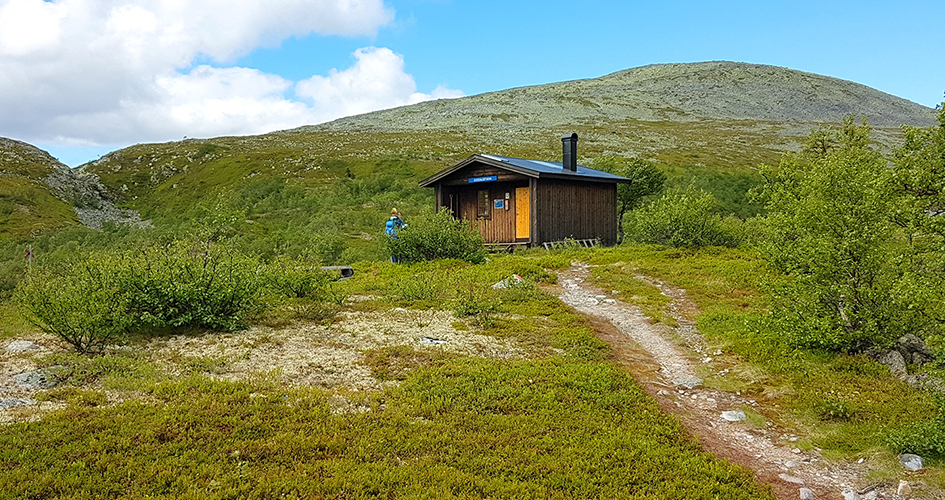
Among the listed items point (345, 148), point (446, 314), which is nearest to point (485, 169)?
point (446, 314)

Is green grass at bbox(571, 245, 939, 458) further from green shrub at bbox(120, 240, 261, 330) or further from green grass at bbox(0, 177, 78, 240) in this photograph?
green grass at bbox(0, 177, 78, 240)

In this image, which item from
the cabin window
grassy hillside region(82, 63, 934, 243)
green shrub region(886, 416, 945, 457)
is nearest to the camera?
green shrub region(886, 416, 945, 457)

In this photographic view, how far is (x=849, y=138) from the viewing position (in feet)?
70.0

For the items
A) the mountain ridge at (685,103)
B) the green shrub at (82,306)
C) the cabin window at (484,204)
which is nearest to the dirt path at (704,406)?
the green shrub at (82,306)

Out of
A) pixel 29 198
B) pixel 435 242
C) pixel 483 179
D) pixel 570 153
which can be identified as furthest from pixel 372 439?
pixel 29 198

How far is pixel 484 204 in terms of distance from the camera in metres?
29.6

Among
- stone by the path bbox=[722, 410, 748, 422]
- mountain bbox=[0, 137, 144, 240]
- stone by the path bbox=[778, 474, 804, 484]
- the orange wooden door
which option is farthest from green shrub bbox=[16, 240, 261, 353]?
mountain bbox=[0, 137, 144, 240]

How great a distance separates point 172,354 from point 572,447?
6.69 meters

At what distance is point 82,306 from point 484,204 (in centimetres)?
2128

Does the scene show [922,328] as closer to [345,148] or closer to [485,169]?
[485,169]

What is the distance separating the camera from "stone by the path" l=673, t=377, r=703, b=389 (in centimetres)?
945

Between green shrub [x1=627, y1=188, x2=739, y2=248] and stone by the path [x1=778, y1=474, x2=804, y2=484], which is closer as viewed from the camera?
stone by the path [x1=778, y1=474, x2=804, y2=484]

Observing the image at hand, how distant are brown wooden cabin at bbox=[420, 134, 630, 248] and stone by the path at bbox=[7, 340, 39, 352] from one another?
18505 mm

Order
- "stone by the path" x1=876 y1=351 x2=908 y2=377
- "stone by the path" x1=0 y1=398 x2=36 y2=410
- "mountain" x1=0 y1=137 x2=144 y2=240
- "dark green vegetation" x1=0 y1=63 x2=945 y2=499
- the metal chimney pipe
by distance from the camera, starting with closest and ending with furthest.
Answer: "dark green vegetation" x1=0 y1=63 x2=945 y2=499, "stone by the path" x1=0 y1=398 x2=36 y2=410, "stone by the path" x1=876 y1=351 x2=908 y2=377, the metal chimney pipe, "mountain" x1=0 y1=137 x2=144 y2=240
